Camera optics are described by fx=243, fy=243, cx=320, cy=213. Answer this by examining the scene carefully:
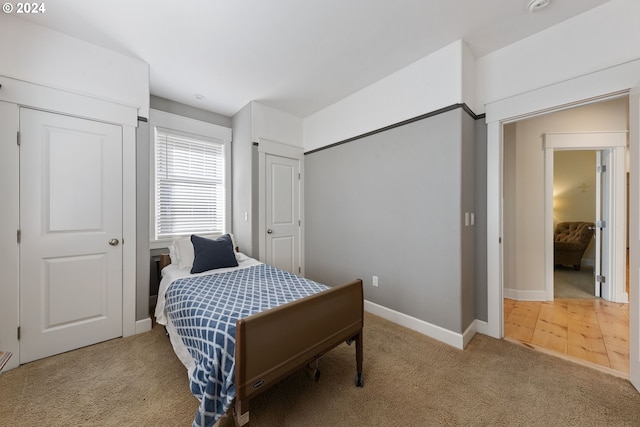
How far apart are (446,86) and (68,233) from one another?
3636 mm

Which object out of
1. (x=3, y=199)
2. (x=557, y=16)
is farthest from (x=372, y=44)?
(x=3, y=199)

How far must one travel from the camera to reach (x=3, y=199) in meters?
1.87

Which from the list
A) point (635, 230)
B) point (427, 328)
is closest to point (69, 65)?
point (427, 328)

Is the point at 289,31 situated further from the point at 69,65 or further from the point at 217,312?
the point at 217,312

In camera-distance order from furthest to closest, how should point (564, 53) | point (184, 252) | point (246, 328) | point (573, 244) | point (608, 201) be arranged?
point (573, 244)
point (608, 201)
point (184, 252)
point (564, 53)
point (246, 328)

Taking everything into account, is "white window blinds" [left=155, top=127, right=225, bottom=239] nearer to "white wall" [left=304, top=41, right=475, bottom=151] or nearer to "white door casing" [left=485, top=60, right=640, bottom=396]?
"white wall" [left=304, top=41, right=475, bottom=151]

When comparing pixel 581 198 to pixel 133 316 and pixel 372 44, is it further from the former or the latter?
pixel 133 316

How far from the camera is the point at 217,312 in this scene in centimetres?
154

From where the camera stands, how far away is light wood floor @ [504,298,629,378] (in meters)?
2.00

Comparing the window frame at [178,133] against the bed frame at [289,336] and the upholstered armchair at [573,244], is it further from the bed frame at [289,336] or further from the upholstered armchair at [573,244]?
the upholstered armchair at [573,244]

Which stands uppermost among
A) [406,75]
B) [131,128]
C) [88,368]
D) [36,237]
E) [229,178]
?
[406,75]

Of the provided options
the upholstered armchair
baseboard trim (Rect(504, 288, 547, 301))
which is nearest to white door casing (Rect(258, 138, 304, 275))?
baseboard trim (Rect(504, 288, 547, 301))

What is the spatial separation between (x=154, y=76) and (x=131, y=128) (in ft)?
2.38

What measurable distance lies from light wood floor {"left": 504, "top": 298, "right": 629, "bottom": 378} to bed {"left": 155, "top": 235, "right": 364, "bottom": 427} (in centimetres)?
186
